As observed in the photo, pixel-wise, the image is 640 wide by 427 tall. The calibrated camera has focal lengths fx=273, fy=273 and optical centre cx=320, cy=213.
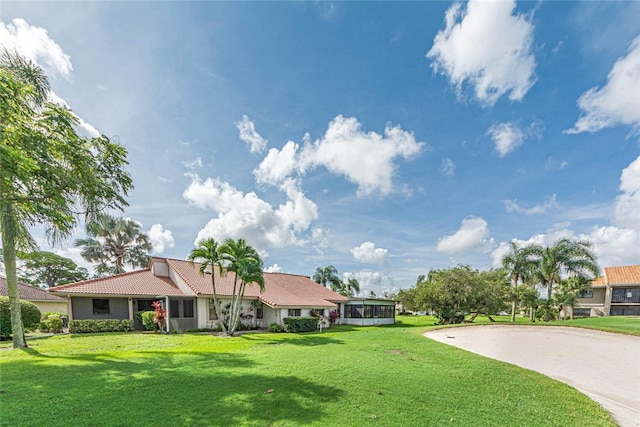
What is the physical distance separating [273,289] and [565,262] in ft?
110

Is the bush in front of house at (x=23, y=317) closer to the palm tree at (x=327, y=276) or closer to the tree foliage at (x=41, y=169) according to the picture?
the tree foliage at (x=41, y=169)

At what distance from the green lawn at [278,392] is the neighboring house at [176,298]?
9.73m

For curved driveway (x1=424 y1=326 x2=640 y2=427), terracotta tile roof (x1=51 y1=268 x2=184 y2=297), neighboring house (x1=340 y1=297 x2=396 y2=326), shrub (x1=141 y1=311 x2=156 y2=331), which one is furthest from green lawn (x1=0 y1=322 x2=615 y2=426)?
neighboring house (x1=340 y1=297 x2=396 y2=326)

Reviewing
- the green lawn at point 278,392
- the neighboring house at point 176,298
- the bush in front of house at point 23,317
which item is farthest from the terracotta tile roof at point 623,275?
the bush in front of house at point 23,317

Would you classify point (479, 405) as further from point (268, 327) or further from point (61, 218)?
point (268, 327)

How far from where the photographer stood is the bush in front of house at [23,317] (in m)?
14.7

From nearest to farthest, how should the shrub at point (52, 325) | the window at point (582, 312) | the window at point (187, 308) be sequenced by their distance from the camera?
the shrub at point (52, 325), the window at point (187, 308), the window at point (582, 312)

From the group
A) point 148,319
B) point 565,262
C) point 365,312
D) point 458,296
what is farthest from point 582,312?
point 148,319

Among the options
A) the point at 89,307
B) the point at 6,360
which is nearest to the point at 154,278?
the point at 89,307

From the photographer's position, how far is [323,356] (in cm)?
993

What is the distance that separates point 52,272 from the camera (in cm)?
3600

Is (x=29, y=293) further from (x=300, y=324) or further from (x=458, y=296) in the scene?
(x=458, y=296)

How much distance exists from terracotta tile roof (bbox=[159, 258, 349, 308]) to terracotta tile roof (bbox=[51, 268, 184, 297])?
1.30m

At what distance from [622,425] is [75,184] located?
1641cm
